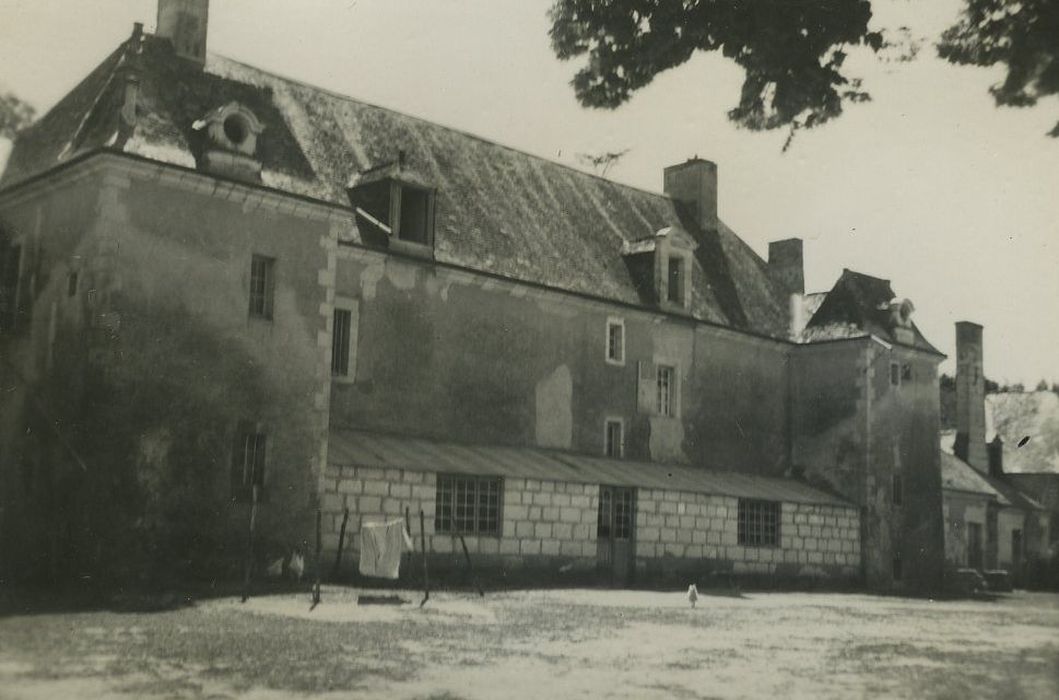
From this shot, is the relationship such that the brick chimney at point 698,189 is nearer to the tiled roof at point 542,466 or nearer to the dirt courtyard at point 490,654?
the tiled roof at point 542,466

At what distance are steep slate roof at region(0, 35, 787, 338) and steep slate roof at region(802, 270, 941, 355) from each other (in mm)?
1037

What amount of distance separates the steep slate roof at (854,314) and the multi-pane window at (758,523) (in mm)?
6003

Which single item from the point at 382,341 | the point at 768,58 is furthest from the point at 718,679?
the point at 382,341

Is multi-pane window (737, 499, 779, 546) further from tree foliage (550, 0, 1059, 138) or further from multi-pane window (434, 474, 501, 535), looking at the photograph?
tree foliage (550, 0, 1059, 138)

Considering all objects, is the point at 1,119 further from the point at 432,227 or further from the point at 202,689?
the point at 432,227

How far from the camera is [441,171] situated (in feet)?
83.9

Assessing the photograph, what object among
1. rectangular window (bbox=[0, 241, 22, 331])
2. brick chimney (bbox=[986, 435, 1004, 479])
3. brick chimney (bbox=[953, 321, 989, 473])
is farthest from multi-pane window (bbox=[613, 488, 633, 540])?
brick chimney (bbox=[986, 435, 1004, 479])

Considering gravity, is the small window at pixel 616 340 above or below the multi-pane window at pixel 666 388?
above

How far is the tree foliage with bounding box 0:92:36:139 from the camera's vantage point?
45.1ft

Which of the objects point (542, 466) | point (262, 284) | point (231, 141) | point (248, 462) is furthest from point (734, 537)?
point (231, 141)

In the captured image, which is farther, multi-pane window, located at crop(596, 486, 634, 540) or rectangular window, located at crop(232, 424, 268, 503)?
multi-pane window, located at crop(596, 486, 634, 540)

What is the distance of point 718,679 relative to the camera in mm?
10984

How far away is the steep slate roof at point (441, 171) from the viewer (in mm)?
18719

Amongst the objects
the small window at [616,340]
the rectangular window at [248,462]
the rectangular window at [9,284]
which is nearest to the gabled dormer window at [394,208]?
the rectangular window at [248,462]
